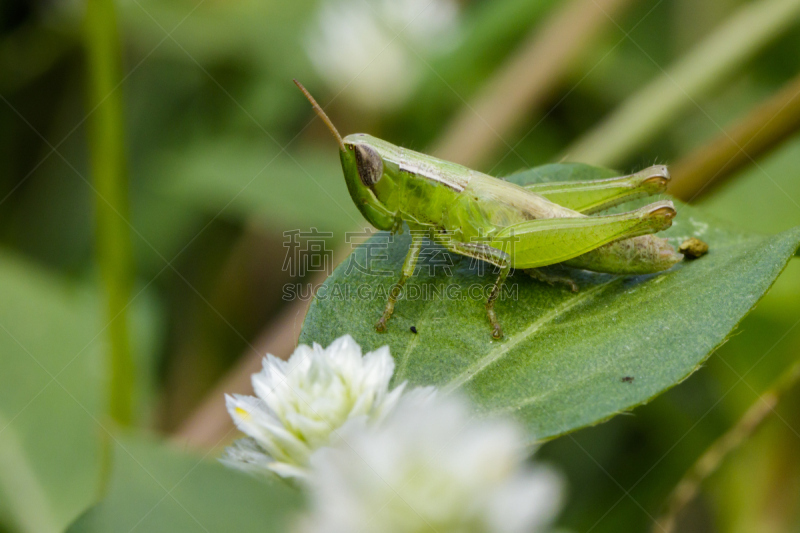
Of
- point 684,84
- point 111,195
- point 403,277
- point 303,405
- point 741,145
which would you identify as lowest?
point 111,195

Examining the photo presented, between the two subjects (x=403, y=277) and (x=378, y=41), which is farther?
(x=378, y=41)

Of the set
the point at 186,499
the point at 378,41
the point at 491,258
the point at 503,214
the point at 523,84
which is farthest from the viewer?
the point at 378,41

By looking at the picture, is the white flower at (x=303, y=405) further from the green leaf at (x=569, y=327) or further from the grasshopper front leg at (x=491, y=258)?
the grasshopper front leg at (x=491, y=258)

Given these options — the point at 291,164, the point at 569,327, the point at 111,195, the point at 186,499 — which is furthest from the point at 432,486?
the point at 291,164

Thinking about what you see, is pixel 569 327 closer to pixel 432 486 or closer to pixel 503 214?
pixel 503 214

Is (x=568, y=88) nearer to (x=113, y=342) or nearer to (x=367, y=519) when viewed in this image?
(x=113, y=342)

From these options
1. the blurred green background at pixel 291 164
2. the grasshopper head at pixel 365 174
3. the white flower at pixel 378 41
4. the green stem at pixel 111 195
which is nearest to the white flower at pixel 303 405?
the grasshopper head at pixel 365 174

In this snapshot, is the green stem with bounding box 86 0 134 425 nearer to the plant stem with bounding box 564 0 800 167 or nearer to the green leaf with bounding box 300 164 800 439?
the green leaf with bounding box 300 164 800 439
